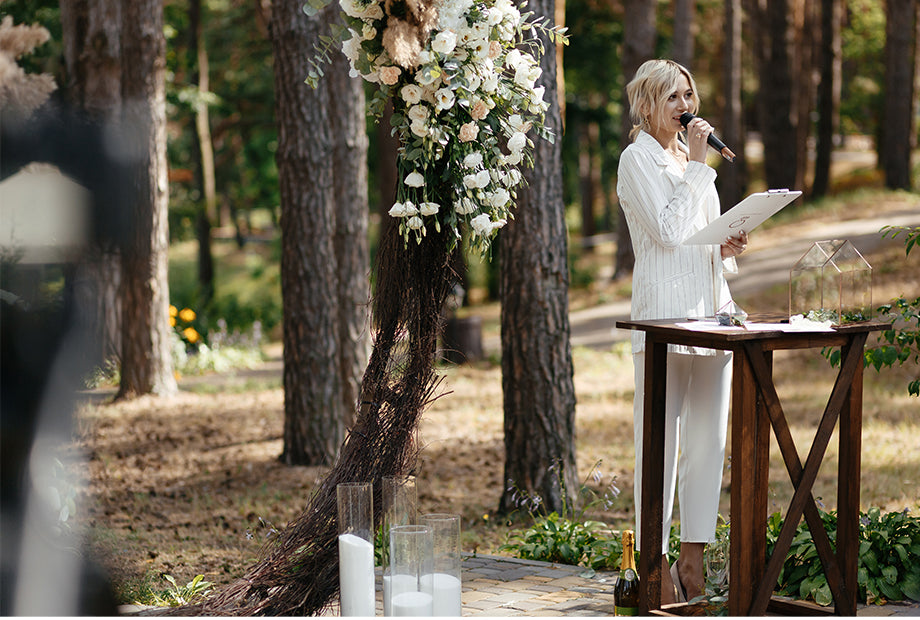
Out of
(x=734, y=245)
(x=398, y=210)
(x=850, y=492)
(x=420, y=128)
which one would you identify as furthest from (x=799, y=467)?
(x=420, y=128)

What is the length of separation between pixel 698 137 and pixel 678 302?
0.63m

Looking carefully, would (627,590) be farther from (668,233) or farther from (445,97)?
(445,97)

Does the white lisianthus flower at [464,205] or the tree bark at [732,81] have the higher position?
the tree bark at [732,81]

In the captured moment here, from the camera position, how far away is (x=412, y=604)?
10.5ft

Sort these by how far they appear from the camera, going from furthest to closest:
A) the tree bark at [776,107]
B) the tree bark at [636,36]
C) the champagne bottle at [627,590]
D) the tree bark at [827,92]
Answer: the tree bark at [827,92]
the tree bark at [776,107]
the tree bark at [636,36]
the champagne bottle at [627,590]

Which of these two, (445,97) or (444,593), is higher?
(445,97)

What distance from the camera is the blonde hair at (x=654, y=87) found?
3.69 meters

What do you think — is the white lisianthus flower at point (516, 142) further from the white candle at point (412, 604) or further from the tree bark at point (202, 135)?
the tree bark at point (202, 135)

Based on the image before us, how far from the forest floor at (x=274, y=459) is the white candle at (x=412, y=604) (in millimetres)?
742

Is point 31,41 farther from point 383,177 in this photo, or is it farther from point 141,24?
point 383,177

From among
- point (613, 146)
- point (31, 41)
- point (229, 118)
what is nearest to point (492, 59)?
point (31, 41)

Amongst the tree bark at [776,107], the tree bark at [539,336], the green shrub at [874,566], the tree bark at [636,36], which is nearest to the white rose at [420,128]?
the green shrub at [874,566]

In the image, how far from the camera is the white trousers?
147 inches

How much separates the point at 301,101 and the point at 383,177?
21.9 ft
